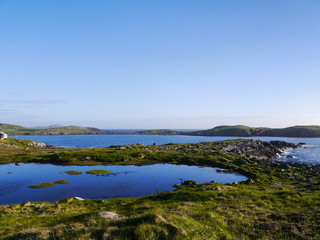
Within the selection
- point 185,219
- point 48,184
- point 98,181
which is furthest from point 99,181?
point 185,219

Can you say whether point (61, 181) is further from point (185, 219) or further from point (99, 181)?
point (185, 219)

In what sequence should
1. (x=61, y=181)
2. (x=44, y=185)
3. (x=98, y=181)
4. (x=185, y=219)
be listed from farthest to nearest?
(x=98, y=181), (x=61, y=181), (x=44, y=185), (x=185, y=219)

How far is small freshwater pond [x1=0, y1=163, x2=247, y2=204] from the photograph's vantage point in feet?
123

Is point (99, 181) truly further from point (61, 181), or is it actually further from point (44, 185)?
point (44, 185)

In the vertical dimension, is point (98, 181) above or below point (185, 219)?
below

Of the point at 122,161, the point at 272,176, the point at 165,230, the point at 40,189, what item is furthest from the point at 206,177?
the point at 165,230

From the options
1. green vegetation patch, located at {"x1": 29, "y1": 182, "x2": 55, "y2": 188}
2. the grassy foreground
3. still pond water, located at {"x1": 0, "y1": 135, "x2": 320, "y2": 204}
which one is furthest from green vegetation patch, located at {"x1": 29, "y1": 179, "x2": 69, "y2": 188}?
the grassy foreground

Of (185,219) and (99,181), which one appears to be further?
(99,181)

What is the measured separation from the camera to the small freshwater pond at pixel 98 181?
3747cm

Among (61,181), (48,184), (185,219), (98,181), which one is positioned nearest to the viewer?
(185,219)

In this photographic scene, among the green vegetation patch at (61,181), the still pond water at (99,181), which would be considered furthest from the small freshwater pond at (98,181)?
the green vegetation patch at (61,181)

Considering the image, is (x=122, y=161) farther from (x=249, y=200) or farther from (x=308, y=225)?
(x=308, y=225)

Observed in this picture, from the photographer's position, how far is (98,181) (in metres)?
47.2

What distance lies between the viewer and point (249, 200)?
23.9 m
